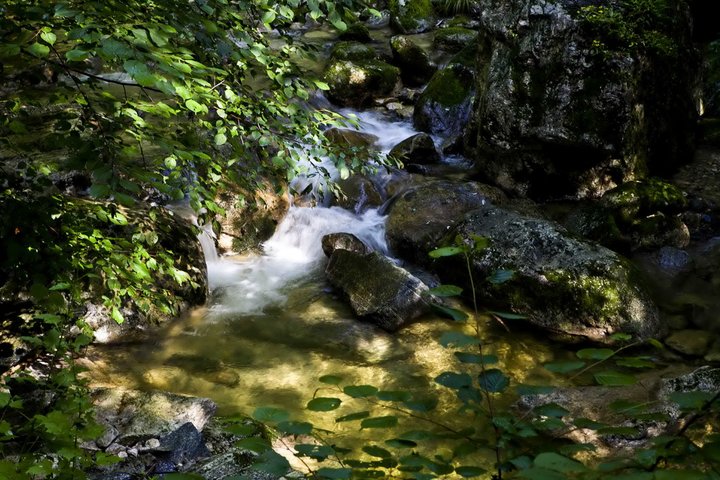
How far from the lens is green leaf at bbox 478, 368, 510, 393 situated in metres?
1.47

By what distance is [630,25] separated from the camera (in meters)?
7.41

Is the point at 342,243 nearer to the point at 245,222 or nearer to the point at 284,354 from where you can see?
the point at 245,222

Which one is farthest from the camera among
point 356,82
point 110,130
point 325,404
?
point 356,82

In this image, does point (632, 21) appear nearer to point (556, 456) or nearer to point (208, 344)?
point (208, 344)

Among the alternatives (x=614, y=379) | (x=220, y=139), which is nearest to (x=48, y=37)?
(x=220, y=139)

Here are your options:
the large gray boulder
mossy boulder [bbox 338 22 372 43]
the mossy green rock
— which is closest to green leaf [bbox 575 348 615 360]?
the mossy green rock

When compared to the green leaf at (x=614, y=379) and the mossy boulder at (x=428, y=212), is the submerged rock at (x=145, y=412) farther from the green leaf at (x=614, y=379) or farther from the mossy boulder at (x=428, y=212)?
the mossy boulder at (x=428, y=212)

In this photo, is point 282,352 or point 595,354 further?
point 282,352

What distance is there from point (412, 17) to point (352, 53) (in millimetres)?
3791

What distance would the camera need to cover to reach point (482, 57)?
9078mm

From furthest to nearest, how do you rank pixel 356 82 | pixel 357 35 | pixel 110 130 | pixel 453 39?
1. pixel 357 35
2. pixel 453 39
3. pixel 356 82
4. pixel 110 130

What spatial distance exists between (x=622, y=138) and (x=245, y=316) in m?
5.53


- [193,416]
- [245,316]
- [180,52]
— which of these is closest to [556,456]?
[180,52]

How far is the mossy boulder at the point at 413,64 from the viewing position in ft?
42.1
